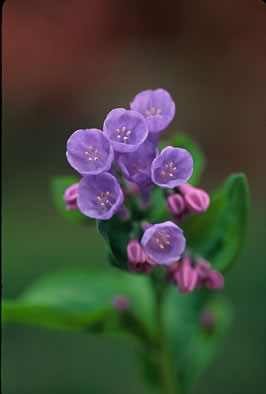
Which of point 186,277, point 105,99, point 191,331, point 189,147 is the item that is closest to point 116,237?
point 186,277

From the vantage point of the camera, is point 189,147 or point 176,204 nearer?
point 176,204

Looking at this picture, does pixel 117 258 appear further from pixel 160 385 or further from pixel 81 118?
pixel 81 118

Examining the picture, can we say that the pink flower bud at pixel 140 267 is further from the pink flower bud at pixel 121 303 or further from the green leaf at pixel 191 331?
the green leaf at pixel 191 331

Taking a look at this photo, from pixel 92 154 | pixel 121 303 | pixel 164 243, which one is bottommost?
pixel 121 303

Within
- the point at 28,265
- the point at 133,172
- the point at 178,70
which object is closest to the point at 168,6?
the point at 178,70

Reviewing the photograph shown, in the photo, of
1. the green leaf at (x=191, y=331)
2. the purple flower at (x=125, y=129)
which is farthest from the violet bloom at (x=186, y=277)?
the green leaf at (x=191, y=331)

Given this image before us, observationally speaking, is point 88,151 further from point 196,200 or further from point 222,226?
point 222,226

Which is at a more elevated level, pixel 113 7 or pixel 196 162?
pixel 113 7
